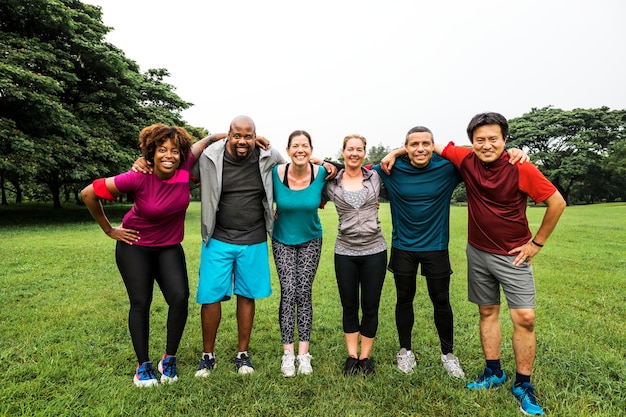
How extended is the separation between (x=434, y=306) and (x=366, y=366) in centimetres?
84

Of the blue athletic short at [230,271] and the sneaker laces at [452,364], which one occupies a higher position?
the blue athletic short at [230,271]

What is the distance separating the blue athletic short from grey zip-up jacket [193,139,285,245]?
0.16 meters

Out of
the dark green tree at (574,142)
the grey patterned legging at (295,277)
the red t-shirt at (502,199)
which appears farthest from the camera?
the dark green tree at (574,142)

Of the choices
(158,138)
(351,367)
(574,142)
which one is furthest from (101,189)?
(574,142)

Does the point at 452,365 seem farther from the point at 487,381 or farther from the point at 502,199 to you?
the point at 502,199

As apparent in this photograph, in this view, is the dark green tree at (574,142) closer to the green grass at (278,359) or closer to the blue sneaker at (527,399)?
the green grass at (278,359)

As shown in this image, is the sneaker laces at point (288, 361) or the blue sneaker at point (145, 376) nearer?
the blue sneaker at point (145, 376)

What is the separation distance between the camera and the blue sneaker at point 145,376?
3.04m

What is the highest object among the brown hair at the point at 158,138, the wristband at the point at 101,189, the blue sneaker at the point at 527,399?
the brown hair at the point at 158,138

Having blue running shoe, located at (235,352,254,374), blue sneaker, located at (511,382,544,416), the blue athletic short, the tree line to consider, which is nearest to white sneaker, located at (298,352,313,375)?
blue running shoe, located at (235,352,254,374)

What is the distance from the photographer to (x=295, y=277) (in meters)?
3.47

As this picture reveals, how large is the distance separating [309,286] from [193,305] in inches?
99.8

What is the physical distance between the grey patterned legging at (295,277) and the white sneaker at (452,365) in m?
1.32

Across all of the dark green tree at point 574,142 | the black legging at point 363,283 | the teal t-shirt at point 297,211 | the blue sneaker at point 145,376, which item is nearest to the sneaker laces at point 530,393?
the black legging at point 363,283
